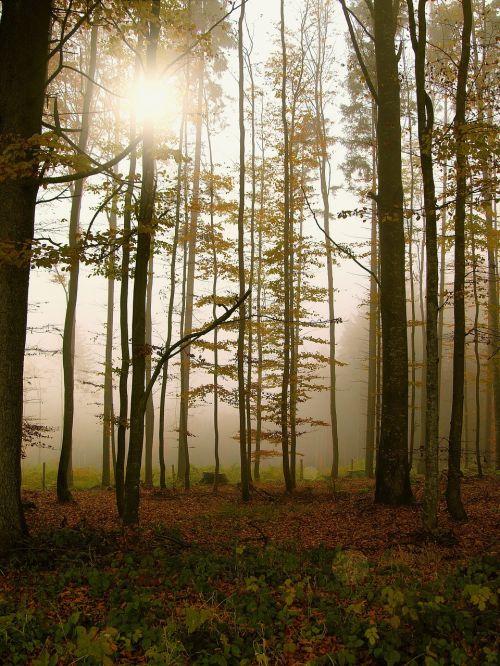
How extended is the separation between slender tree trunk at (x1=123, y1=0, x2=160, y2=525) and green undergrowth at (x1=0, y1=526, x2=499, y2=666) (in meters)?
1.50

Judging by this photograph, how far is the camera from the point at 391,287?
8.78 meters

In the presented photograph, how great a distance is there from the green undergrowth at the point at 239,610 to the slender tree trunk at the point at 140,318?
1.50 meters

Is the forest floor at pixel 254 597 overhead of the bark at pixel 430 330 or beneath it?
beneath

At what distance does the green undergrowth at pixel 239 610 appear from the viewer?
328 cm

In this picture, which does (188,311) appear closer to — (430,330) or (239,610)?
(430,330)

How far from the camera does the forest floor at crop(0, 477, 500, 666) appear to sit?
3.31m

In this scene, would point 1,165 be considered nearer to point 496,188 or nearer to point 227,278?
point 496,188

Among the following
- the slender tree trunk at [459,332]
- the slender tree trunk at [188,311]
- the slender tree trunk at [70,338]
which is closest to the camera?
the slender tree trunk at [459,332]

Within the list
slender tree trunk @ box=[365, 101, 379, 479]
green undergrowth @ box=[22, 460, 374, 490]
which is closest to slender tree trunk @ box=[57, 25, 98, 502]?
green undergrowth @ box=[22, 460, 374, 490]

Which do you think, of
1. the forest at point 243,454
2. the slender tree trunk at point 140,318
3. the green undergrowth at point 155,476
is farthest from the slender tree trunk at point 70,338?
the green undergrowth at point 155,476

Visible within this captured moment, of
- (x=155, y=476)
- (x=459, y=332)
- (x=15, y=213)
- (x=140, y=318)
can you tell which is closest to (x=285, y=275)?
(x=459, y=332)

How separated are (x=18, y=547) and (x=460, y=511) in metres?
6.18

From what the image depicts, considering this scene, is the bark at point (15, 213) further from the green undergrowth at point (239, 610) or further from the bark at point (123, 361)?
the bark at point (123, 361)

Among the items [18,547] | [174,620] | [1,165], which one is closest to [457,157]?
[1,165]
